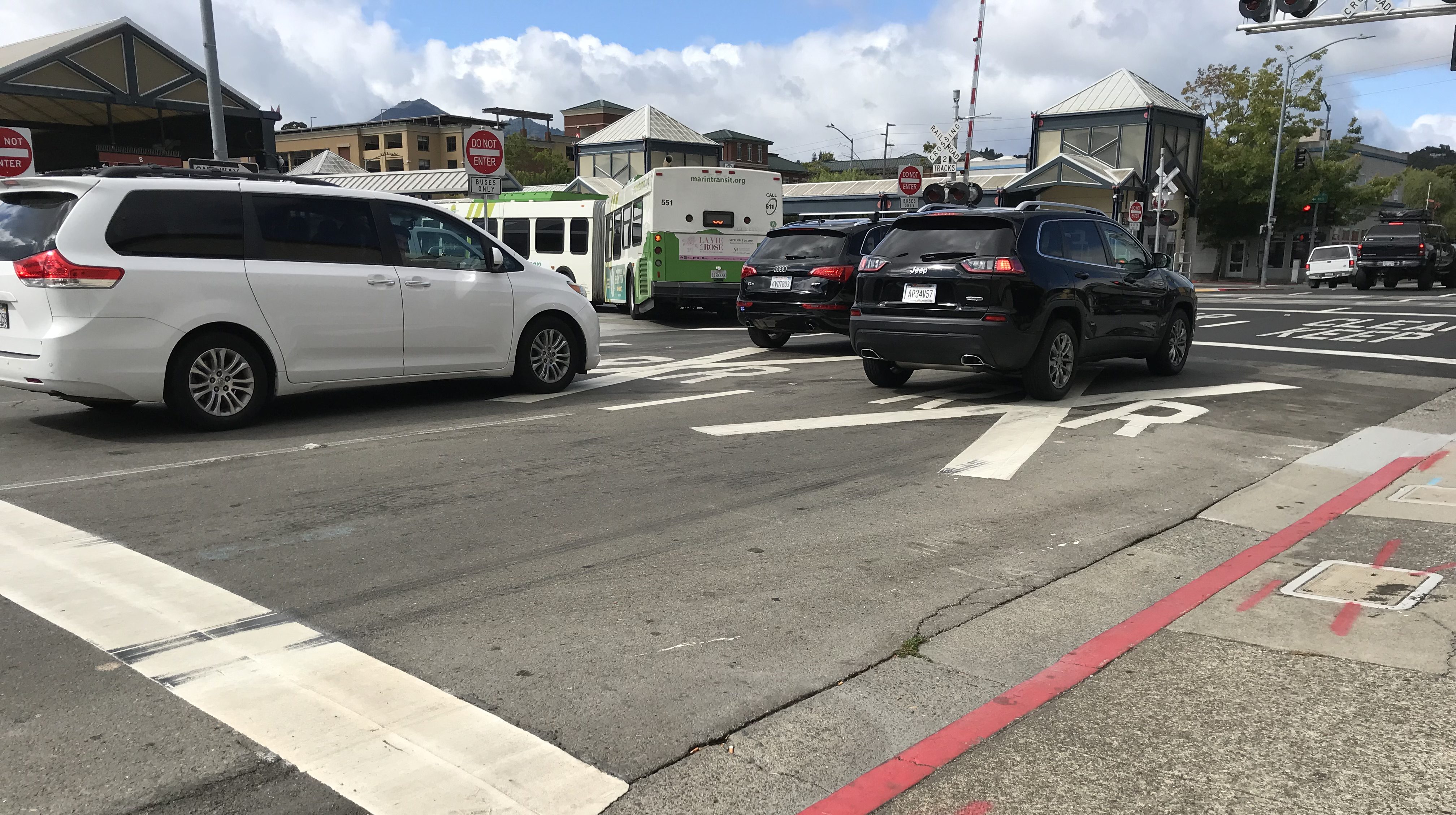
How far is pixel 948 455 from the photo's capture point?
7477 mm

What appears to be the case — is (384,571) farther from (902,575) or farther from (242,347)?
(242,347)

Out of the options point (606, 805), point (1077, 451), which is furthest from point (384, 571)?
point (1077, 451)

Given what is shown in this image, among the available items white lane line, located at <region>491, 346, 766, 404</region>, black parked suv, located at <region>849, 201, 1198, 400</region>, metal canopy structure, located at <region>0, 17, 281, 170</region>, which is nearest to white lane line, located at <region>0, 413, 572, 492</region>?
white lane line, located at <region>491, 346, 766, 404</region>

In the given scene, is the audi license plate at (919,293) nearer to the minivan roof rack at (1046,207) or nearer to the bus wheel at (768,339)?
the minivan roof rack at (1046,207)

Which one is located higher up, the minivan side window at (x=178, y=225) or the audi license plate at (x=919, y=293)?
the minivan side window at (x=178, y=225)

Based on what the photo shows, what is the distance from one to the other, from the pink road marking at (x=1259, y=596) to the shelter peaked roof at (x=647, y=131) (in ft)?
171

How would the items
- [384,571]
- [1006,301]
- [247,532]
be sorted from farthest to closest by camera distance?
[1006,301] < [247,532] < [384,571]

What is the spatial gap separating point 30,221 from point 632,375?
18.7 ft

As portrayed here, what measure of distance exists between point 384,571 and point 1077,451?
4.99 m

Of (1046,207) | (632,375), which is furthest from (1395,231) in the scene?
(632,375)

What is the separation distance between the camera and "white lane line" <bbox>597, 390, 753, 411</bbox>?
30.1 ft

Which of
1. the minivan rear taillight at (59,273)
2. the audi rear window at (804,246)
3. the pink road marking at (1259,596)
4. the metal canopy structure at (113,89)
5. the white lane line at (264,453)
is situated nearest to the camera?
the pink road marking at (1259,596)

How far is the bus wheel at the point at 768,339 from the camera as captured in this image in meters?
14.7

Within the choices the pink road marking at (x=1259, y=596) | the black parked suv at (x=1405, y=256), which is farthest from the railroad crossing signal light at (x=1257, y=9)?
the black parked suv at (x=1405, y=256)
